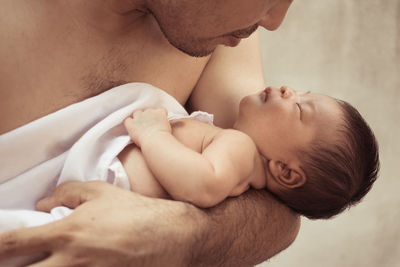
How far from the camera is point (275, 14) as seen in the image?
133 centimetres

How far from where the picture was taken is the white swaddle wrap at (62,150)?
119 cm

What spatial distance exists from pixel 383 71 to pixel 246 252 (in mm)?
1281

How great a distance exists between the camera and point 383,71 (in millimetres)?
2229

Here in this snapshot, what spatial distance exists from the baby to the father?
0.18 feet

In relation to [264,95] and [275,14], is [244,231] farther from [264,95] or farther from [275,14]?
[275,14]

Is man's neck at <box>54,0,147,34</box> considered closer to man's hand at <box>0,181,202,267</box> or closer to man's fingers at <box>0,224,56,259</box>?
man's hand at <box>0,181,202,267</box>

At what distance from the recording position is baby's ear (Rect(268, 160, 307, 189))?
4.25 feet

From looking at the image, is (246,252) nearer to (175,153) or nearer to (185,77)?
(175,153)

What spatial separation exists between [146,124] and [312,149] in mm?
397

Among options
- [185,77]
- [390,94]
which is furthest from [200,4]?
[390,94]

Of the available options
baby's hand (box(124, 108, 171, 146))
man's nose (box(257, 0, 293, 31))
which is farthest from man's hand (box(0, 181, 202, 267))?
man's nose (box(257, 0, 293, 31))

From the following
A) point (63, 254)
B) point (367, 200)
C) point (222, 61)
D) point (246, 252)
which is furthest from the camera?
point (367, 200)

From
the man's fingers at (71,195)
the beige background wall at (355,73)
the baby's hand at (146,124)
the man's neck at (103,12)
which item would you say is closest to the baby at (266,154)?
the baby's hand at (146,124)

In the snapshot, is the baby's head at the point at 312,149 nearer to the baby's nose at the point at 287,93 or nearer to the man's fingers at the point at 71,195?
the baby's nose at the point at 287,93
